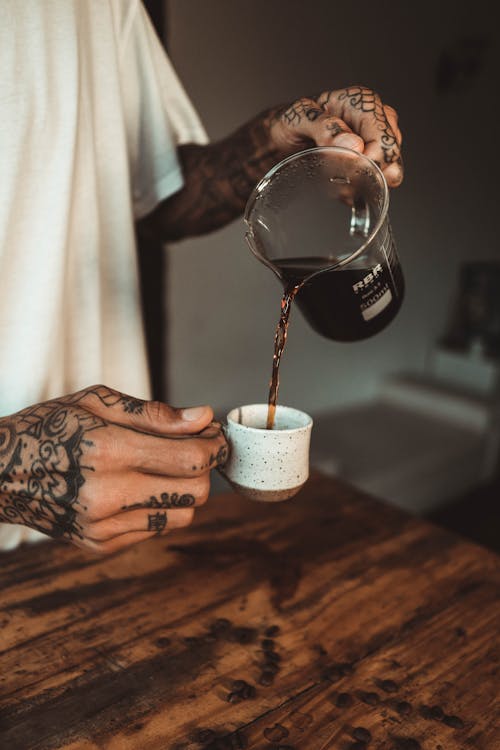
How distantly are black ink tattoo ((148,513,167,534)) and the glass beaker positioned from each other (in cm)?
35

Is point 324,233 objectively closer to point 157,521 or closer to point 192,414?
point 192,414

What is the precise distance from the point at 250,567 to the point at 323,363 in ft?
7.98

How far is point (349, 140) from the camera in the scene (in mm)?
843

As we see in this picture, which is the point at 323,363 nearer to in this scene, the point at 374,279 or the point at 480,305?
the point at 480,305

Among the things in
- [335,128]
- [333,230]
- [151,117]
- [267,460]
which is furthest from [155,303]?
[267,460]

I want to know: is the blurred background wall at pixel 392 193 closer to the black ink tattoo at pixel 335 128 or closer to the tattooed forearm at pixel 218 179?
the tattooed forearm at pixel 218 179

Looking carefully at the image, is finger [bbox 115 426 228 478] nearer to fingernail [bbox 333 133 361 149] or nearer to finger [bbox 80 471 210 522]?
finger [bbox 80 471 210 522]

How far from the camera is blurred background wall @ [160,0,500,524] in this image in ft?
8.55

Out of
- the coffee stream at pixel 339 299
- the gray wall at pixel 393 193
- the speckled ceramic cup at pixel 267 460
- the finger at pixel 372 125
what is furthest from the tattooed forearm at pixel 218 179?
the gray wall at pixel 393 193

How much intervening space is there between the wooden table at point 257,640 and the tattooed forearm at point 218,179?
1.96 feet

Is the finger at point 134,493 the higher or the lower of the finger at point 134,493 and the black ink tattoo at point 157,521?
the higher

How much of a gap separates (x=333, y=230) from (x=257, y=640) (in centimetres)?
62

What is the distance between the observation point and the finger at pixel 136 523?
727 millimetres

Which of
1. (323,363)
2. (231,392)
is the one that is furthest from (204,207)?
(323,363)
